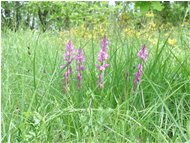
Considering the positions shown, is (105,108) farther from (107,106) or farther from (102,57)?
(102,57)

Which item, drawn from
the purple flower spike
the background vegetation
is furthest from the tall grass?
the purple flower spike

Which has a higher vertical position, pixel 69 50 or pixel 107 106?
pixel 69 50

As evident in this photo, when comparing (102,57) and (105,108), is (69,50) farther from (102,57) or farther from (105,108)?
(105,108)

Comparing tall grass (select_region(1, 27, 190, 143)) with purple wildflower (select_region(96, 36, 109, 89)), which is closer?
tall grass (select_region(1, 27, 190, 143))

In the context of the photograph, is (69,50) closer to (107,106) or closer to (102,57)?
(102,57)

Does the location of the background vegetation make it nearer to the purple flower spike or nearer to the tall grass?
the tall grass

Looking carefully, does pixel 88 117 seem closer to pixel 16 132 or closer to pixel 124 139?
pixel 124 139

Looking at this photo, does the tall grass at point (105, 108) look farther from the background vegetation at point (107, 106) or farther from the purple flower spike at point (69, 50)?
the purple flower spike at point (69, 50)

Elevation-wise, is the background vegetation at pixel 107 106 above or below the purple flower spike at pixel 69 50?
below

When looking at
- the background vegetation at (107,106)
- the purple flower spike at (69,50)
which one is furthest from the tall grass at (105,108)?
the purple flower spike at (69,50)

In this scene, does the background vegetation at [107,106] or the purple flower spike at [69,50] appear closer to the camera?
the background vegetation at [107,106]

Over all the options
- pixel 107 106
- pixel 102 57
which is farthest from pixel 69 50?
pixel 107 106

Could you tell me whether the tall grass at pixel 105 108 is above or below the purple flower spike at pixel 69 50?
below

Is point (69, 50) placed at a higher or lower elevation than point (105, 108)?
higher
